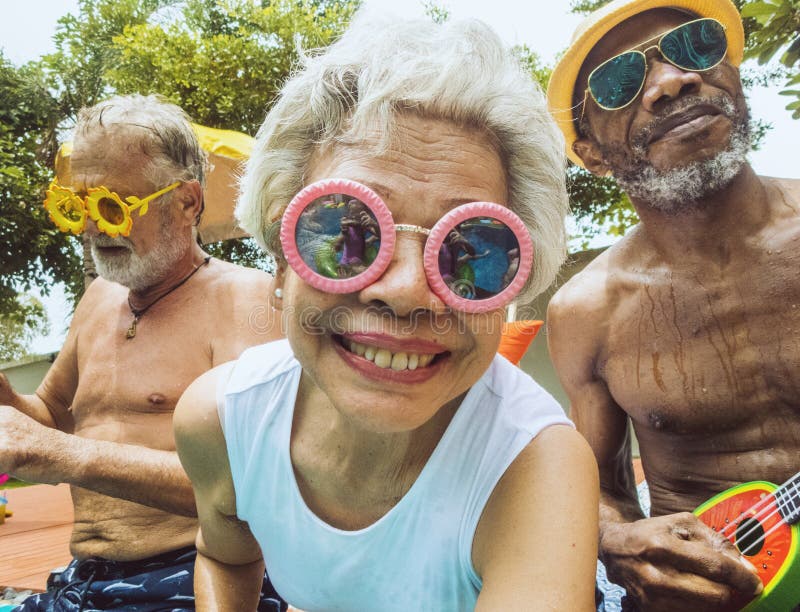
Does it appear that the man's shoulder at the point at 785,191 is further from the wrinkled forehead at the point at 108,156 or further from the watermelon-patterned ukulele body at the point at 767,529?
the wrinkled forehead at the point at 108,156

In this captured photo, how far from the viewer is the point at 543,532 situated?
129 cm

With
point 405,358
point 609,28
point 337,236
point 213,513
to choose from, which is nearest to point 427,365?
point 405,358

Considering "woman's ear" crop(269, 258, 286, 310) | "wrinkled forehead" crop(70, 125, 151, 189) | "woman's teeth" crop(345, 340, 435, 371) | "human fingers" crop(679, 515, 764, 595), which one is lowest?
"human fingers" crop(679, 515, 764, 595)

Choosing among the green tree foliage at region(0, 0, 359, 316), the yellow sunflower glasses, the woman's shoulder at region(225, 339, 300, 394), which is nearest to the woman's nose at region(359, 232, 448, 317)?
the woman's shoulder at region(225, 339, 300, 394)

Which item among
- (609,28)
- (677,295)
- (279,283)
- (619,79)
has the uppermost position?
(609,28)

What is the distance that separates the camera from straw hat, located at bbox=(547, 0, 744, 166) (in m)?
2.55

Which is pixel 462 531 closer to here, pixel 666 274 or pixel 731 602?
pixel 731 602

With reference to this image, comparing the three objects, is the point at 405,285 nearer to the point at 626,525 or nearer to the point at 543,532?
the point at 543,532

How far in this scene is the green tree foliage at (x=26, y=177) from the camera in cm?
993

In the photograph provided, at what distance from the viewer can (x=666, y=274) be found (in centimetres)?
252

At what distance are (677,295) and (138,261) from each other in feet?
7.75

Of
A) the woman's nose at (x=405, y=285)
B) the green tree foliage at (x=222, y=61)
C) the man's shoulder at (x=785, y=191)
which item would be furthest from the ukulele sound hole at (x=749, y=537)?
the green tree foliage at (x=222, y=61)

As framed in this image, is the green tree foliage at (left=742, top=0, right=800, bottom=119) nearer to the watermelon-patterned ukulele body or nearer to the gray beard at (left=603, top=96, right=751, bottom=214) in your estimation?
the gray beard at (left=603, top=96, right=751, bottom=214)

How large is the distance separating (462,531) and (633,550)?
3.15 feet
